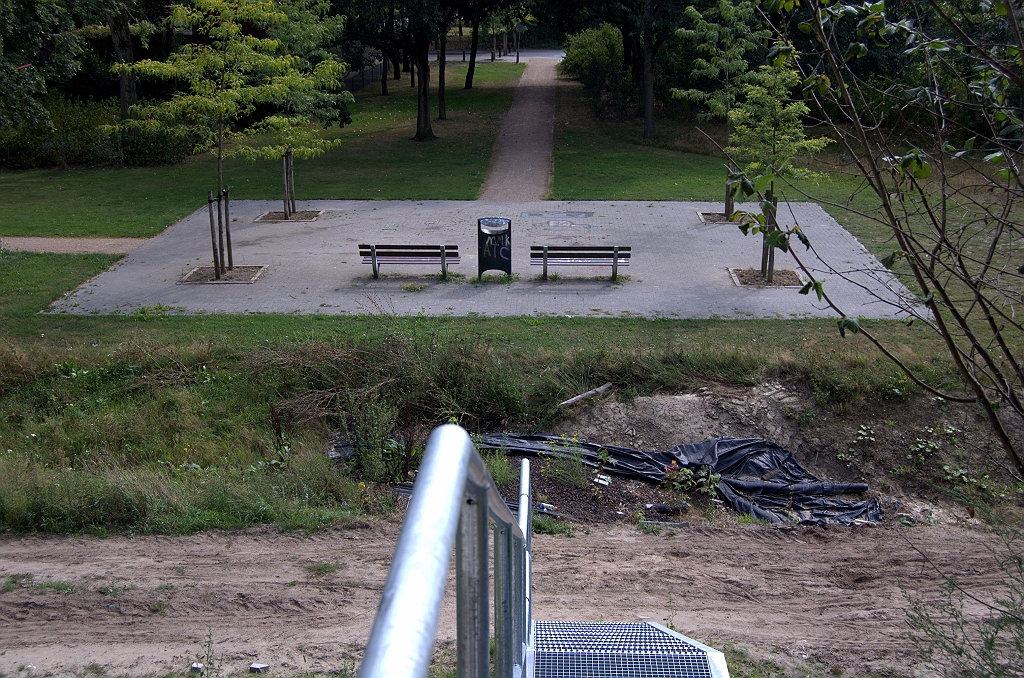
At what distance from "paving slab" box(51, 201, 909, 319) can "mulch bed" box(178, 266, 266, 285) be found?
202 millimetres

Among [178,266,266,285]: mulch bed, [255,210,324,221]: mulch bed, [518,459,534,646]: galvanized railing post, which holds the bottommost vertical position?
[178,266,266,285]: mulch bed

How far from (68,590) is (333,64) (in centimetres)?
1595

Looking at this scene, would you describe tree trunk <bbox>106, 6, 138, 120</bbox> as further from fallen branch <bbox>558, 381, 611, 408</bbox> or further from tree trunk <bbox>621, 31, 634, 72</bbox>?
tree trunk <bbox>621, 31, 634, 72</bbox>

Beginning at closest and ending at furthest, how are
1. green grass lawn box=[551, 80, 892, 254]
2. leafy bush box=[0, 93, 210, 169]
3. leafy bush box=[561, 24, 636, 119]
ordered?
green grass lawn box=[551, 80, 892, 254] < leafy bush box=[0, 93, 210, 169] < leafy bush box=[561, 24, 636, 119]

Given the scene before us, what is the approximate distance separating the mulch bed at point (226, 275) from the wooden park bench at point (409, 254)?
220 centimetres

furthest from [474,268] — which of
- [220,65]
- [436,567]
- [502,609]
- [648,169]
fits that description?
[436,567]

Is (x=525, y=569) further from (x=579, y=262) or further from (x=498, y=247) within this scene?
(x=579, y=262)

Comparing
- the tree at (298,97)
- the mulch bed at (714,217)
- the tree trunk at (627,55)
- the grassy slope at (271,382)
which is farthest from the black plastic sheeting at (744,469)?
the tree trunk at (627,55)

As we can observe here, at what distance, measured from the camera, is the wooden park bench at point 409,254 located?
680 inches

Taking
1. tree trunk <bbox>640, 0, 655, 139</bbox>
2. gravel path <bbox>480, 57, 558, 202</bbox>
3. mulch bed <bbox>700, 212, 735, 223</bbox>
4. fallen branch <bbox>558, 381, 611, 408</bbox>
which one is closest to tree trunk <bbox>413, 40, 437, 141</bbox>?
gravel path <bbox>480, 57, 558, 202</bbox>

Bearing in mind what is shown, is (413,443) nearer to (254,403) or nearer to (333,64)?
(254,403)

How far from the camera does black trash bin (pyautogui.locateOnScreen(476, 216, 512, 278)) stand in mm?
16938

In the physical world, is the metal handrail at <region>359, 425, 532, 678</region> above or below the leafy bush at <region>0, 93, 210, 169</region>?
above

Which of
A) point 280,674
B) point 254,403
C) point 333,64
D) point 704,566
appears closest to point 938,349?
Answer: point 704,566
